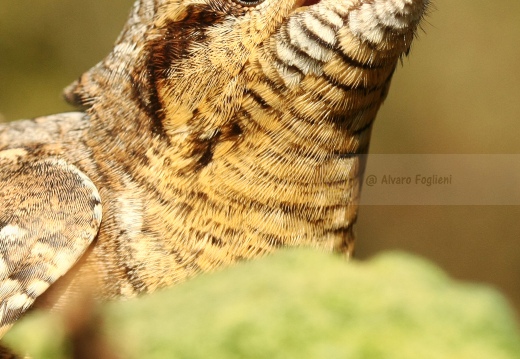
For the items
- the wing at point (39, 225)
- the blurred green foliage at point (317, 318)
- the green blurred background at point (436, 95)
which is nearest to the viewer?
the blurred green foliage at point (317, 318)

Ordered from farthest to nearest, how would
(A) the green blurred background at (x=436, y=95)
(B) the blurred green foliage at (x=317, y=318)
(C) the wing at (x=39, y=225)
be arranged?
1. (A) the green blurred background at (x=436, y=95)
2. (C) the wing at (x=39, y=225)
3. (B) the blurred green foliage at (x=317, y=318)

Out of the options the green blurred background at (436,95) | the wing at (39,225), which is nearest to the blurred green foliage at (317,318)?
the wing at (39,225)

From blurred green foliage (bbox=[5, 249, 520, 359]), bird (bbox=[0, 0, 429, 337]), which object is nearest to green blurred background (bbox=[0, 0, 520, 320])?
bird (bbox=[0, 0, 429, 337])

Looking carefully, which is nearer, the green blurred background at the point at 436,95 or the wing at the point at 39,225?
the wing at the point at 39,225

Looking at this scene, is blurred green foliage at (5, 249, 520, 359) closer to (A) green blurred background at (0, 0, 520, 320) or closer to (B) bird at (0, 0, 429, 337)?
(B) bird at (0, 0, 429, 337)

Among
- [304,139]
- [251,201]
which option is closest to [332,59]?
[304,139]

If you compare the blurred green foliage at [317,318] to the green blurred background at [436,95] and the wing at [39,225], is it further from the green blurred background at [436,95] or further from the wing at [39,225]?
the green blurred background at [436,95]
